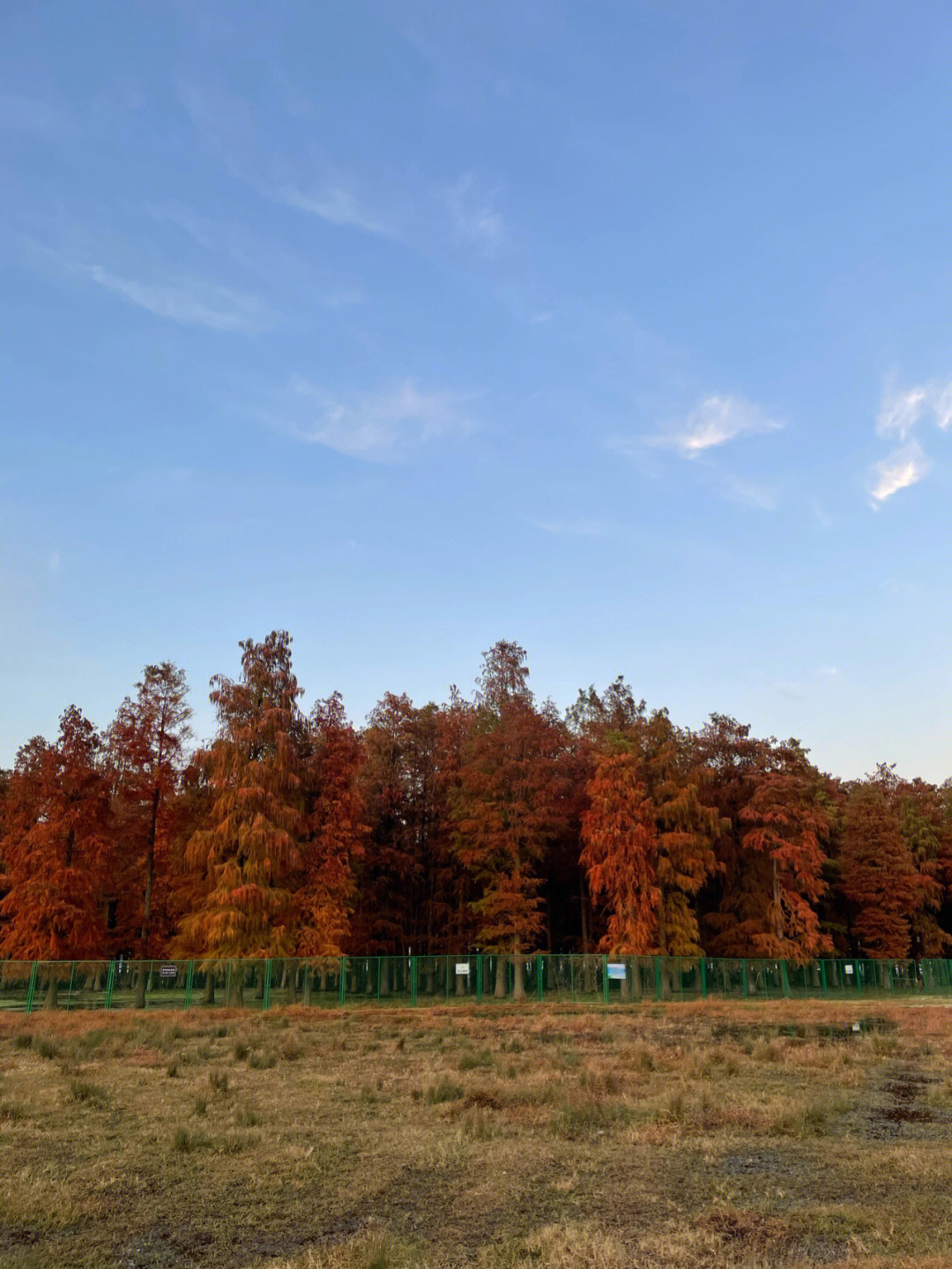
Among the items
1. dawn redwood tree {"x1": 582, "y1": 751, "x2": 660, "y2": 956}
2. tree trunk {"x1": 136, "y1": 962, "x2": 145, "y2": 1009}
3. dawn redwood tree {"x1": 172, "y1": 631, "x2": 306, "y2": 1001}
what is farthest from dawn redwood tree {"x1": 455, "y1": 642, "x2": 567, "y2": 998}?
tree trunk {"x1": 136, "y1": 962, "x2": 145, "y2": 1009}

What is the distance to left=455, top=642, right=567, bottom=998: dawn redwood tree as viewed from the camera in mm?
52812

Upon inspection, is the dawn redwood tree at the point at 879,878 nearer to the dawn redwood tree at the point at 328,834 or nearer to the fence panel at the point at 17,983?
the dawn redwood tree at the point at 328,834

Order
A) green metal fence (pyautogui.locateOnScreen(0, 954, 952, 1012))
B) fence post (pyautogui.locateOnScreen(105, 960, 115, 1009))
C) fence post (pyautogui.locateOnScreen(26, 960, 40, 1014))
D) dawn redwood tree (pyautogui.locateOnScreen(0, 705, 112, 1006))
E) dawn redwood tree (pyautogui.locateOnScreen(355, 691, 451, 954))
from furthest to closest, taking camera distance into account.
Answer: dawn redwood tree (pyautogui.locateOnScreen(355, 691, 451, 954))
dawn redwood tree (pyautogui.locateOnScreen(0, 705, 112, 1006))
green metal fence (pyautogui.locateOnScreen(0, 954, 952, 1012))
fence post (pyautogui.locateOnScreen(105, 960, 115, 1009))
fence post (pyautogui.locateOnScreen(26, 960, 40, 1014))

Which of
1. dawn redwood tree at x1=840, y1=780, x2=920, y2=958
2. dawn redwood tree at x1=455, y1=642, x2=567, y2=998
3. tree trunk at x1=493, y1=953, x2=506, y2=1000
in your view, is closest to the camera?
tree trunk at x1=493, y1=953, x2=506, y2=1000

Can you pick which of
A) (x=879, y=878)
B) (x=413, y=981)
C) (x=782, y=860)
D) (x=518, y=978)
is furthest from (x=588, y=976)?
(x=879, y=878)

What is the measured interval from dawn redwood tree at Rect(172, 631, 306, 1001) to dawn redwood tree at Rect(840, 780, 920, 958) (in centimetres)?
3992

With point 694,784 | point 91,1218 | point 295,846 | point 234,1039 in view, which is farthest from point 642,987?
point 91,1218

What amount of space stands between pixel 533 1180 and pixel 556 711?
6301 centimetres

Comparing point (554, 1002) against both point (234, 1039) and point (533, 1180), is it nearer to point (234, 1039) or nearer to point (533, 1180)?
point (234, 1039)

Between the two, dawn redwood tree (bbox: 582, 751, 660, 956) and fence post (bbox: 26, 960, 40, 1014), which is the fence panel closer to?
fence post (bbox: 26, 960, 40, 1014)

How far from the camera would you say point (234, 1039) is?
27.5 m

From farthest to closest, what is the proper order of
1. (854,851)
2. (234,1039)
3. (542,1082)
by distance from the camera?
(854,851) < (234,1039) < (542,1082)

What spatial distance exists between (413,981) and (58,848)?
16910 mm

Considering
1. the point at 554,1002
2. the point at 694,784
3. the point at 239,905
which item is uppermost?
the point at 694,784
